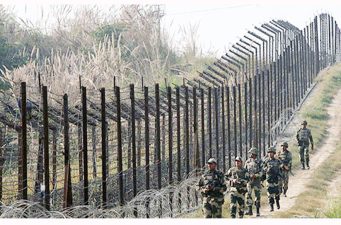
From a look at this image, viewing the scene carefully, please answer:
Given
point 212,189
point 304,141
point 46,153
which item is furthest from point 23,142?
point 304,141

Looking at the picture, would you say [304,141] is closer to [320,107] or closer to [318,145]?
[318,145]

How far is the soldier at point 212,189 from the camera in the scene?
12.7 metres

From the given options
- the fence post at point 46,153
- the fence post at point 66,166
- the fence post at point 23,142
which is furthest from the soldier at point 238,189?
the fence post at point 23,142

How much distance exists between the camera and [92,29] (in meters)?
32.8

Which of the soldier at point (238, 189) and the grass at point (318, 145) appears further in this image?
the grass at point (318, 145)

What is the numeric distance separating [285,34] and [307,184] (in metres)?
7.31

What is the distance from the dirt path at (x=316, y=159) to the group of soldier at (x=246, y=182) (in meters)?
0.17

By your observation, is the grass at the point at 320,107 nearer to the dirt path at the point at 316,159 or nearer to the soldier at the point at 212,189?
the dirt path at the point at 316,159

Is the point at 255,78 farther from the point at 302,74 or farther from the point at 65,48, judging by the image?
the point at 65,48

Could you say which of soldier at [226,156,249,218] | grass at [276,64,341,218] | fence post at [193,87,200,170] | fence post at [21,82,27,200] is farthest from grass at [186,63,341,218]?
fence post at [21,82,27,200]

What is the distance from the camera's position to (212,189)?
41.9ft

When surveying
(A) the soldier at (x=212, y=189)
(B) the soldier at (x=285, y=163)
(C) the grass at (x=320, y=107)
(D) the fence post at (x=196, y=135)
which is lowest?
(A) the soldier at (x=212, y=189)

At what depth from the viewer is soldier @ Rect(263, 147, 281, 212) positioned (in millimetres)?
14941

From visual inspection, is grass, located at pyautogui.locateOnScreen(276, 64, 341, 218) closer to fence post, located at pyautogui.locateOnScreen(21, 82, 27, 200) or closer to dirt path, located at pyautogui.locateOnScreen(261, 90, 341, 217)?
dirt path, located at pyautogui.locateOnScreen(261, 90, 341, 217)
